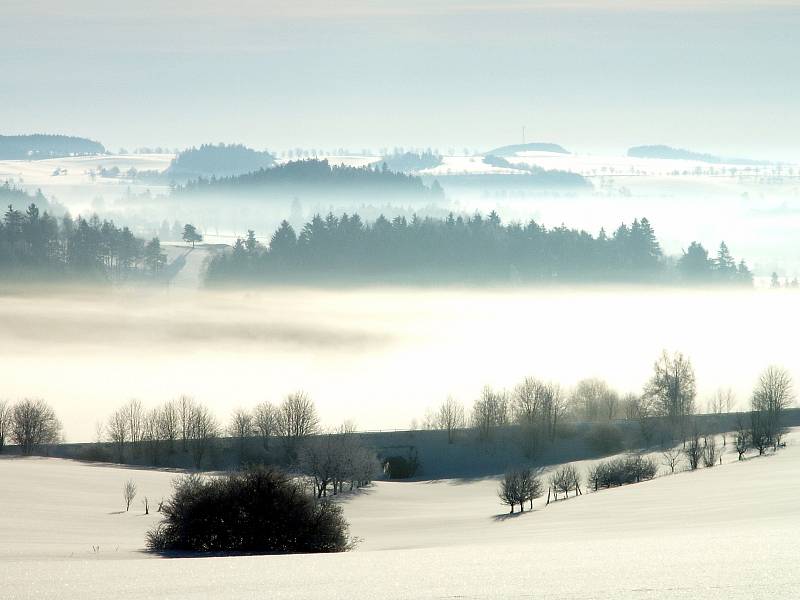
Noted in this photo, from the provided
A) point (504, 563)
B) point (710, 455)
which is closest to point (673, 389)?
point (710, 455)

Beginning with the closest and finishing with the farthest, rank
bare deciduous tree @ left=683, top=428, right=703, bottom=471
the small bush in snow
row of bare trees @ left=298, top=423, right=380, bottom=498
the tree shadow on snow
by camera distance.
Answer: the tree shadow on snow → the small bush in snow → row of bare trees @ left=298, top=423, right=380, bottom=498 → bare deciduous tree @ left=683, top=428, right=703, bottom=471

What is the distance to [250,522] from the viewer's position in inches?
1197

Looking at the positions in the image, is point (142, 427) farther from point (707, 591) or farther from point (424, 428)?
point (707, 591)

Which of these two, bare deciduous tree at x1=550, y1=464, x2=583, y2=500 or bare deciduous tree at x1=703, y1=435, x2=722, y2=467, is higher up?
bare deciduous tree at x1=703, y1=435, x2=722, y2=467

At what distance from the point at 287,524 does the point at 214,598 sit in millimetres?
16854

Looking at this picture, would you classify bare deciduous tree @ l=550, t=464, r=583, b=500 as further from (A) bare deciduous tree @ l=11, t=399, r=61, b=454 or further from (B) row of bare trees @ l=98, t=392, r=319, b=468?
(A) bare deciduous tree @ l=11, t=399, r=61, b=454

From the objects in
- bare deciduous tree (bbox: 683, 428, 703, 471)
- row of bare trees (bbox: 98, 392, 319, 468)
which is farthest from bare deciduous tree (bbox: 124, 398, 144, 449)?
bare deciduous tree (bbox: 683, 428, 703, 471)

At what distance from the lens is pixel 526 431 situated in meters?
92.7

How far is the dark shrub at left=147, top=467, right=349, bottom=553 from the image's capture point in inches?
1184

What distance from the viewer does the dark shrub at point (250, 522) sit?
30078 millimetres

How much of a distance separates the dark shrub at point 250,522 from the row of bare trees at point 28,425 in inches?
2648

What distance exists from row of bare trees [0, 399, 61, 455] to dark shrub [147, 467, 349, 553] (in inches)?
2648

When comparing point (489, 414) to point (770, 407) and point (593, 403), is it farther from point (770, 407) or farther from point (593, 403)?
point (770, 407)

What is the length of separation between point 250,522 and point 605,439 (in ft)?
209
